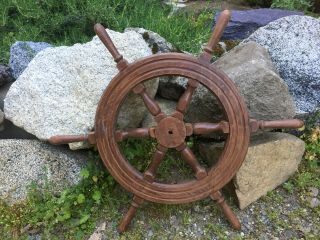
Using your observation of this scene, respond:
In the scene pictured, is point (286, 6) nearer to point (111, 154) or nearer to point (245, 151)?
point (245, 151)

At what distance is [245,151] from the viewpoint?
253 cm

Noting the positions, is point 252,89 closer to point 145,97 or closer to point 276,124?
point 276,124

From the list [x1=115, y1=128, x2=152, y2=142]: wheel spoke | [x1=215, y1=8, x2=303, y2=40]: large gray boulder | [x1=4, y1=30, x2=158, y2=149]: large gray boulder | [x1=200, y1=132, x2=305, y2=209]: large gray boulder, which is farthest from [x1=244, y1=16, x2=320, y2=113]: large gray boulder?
[x1=115, y1=128, x2=152, y2=142]: wheel spoke

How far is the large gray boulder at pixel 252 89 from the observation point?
2686 millimetres

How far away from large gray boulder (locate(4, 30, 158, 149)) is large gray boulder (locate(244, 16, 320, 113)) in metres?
0.84

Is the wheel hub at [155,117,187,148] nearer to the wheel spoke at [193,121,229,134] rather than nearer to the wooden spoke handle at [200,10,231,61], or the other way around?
the wheel spoke at [193,121,229,134]

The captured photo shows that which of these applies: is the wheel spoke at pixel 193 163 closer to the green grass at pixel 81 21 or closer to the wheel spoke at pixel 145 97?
the wheel spoke at pixel 145 97

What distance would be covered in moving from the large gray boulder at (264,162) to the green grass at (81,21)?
3.22ft

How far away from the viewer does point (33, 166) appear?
2.94 m

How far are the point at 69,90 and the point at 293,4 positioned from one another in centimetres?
233

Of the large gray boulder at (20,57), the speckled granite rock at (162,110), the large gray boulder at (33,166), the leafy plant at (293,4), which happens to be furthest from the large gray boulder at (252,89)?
the leafy plant at (293,4)

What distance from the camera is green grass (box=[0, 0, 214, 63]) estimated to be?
11.9 ft

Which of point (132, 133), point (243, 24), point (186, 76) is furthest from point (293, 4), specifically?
point (132, 133)

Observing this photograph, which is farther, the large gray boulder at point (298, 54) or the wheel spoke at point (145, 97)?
the large gray boulder at point (298, 54)
